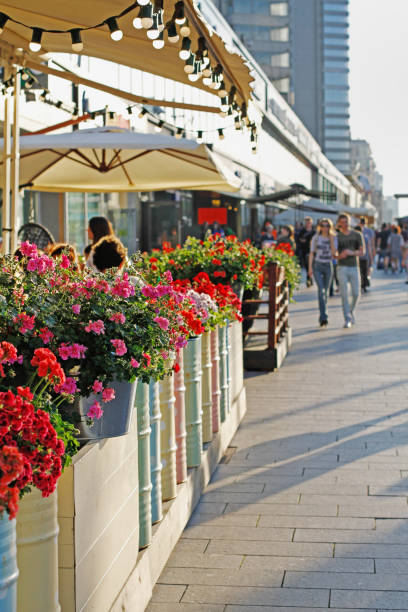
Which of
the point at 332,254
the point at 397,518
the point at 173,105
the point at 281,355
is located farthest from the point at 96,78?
→ the point at 397,518

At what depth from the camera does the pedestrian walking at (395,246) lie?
109ft

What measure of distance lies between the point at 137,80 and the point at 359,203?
171134 mm

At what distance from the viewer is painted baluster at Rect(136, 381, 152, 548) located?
4.25m

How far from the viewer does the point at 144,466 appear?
4.29m

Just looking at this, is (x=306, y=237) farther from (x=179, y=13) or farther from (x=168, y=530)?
(x=168, y=530)

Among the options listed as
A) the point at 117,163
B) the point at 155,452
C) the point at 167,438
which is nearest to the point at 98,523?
the point at 155,452

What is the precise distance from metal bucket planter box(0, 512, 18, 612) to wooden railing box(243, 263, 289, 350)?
8.70 meters

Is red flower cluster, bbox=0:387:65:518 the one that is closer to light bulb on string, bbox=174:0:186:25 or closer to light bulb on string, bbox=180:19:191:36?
light bulb on string, bbox=174:0:186:25

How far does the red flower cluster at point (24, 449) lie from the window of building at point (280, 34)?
9659 cm

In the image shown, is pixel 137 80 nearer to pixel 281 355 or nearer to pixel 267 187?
pixel 281 355

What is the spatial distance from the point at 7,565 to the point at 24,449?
0.97 ft

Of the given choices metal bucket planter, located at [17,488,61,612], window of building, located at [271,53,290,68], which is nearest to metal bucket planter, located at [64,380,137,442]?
metal bucket planter, located at [17,488,61,612]

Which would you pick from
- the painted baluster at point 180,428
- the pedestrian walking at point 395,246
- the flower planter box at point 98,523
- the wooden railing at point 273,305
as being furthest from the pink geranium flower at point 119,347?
the pedestrian walking at point 395,246

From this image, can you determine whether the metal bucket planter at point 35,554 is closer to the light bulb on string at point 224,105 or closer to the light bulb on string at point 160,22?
the light bulb on string at point 160,22
